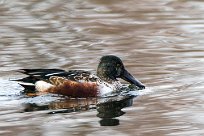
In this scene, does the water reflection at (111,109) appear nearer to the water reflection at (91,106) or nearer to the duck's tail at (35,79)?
the water reflection at (91,106)

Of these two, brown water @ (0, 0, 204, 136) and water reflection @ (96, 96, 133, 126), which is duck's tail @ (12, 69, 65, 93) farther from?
water reflection @ (96, 96, 133, 126)

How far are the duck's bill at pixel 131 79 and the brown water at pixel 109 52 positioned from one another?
17cm

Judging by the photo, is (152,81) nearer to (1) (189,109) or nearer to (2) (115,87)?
(2) (115,87)

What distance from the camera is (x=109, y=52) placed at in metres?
13.5


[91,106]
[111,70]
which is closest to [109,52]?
[111,70]

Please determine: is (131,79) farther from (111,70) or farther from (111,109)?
(111,109)

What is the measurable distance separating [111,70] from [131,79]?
0.98 ft

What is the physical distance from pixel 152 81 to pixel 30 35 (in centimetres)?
407

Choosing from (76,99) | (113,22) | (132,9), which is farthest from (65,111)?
(132,9)

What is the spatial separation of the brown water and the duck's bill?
6.6 inches

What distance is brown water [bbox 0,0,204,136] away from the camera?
8.87 metres

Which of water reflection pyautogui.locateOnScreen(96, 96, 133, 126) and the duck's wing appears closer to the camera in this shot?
water reflection pyautogui.locateOnScreen(96, 96, 133, 126)

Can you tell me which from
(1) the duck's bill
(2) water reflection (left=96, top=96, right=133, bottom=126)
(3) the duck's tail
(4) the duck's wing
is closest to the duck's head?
(1) the duck's bill

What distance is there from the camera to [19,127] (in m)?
8.74
